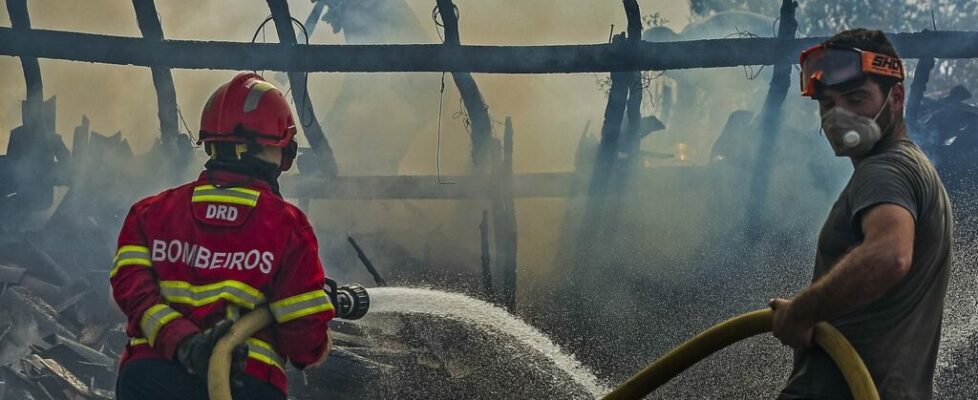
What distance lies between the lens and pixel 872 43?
2.86 meters

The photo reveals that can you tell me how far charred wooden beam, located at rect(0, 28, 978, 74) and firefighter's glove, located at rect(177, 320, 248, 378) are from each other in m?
5.92

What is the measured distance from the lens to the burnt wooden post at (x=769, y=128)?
9594mm

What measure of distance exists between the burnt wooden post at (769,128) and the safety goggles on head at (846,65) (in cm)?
682

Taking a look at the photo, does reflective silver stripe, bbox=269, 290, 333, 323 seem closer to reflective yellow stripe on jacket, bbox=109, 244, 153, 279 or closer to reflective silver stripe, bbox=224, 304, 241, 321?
reflective silver stripe, bbox=224, 304, 241, 321

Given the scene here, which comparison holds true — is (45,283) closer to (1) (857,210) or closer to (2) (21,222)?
(2) (21,222)

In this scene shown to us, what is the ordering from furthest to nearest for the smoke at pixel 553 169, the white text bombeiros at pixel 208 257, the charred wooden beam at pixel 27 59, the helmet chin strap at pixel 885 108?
the smoke at pixel 553 169, the charred wooden beam at pixel 27 59, the white text bombeiros at pixel 208 257, the helmet chin strap at pixel 885 108

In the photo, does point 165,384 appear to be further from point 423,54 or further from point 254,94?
point 423,54

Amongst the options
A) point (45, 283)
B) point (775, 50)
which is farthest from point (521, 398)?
point (45, 283)

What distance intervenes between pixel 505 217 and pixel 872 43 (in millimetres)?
7926

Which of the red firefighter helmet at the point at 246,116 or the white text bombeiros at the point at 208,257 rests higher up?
the red firefighter helmet at the point at 246,116

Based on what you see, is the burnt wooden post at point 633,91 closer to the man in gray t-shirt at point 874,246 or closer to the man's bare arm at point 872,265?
the man in gray t-shirt at point 874,246

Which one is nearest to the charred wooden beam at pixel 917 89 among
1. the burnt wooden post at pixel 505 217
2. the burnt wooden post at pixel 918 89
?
the burnt wooden post at pixel 918 89

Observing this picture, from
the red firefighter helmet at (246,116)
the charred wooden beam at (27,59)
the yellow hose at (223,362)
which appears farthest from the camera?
the charred wooden beam at (27,59)

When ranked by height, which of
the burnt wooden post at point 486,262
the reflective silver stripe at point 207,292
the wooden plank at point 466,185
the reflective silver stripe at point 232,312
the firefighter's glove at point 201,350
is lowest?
the burnt wooden post at point 486,262
